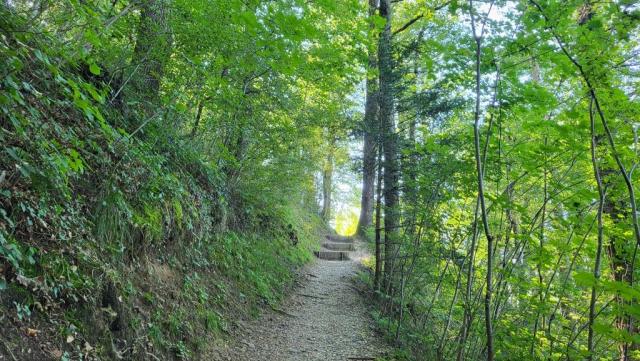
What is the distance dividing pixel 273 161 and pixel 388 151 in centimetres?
257

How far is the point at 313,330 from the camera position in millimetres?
6930

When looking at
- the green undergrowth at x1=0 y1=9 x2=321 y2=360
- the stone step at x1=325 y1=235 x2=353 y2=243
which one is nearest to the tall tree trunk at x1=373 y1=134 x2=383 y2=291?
the green undergrowth at x1=0 y1=9 x2=321 y2=360

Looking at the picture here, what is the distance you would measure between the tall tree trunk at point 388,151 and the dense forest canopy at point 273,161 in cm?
5

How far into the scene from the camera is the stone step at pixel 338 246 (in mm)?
15755

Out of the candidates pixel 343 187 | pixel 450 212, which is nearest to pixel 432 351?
pixel 450 212

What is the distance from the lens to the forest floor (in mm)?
5605

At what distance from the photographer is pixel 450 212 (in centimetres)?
671

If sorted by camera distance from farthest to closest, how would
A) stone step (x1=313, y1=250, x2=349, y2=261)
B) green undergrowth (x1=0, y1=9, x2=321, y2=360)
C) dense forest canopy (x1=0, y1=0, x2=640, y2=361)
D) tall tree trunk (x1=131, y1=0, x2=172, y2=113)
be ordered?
stone step (x1=313, y1=250, x2=349, y2=261), tall tree trunk (x1=131, y1=0, x2=172, y2=113), dense forest canopy (x1=0, y1=0, x2=640, y2=361), green undergrowth (x1=0, y1=9, x2=321, y2=360)

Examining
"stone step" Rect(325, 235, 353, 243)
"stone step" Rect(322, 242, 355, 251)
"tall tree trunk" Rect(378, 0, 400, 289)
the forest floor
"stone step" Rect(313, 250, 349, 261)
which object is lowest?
the forest floor

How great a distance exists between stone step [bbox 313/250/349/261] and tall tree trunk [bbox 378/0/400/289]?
18.5 feet

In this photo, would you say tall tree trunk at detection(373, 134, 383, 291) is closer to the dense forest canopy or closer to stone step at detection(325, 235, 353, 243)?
the dense forest canopy

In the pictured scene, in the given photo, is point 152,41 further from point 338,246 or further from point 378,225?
point 338,246

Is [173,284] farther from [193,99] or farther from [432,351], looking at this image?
[432,351]

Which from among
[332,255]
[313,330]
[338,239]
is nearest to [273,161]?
[313,330]
